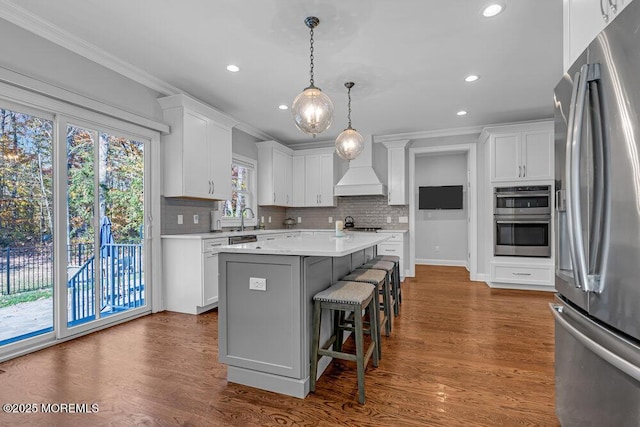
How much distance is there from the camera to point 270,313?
6.64 feet

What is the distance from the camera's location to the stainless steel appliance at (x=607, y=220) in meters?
0.93

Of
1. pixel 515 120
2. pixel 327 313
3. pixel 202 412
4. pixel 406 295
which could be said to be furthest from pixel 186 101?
pixel 515 120

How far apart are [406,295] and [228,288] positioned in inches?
119

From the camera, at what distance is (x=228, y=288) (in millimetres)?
2156

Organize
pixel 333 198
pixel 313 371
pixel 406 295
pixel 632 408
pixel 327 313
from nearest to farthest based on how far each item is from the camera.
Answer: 1. pixel 632 408
2. pixel 313 371
3. pixel 327 313
4. pixel 406 295
5. pixel 333 198

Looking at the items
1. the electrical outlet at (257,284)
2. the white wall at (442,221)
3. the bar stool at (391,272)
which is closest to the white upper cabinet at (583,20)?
the electrical outlet at (257,284)

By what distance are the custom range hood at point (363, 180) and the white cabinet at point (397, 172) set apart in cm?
19

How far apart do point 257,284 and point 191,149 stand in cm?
242

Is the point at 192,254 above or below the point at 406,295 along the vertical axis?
above

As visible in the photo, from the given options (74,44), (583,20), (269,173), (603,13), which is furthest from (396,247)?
(74,44)

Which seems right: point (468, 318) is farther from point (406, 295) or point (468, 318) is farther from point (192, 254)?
point (192, 254)

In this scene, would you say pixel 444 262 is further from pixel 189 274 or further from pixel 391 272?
pixel 189 274

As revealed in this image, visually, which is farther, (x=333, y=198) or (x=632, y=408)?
(x=333, y=198)

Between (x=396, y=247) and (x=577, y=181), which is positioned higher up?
(x=577, y=181)
